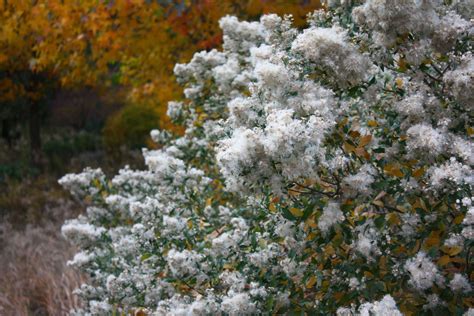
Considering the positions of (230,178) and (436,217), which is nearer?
(230,178)

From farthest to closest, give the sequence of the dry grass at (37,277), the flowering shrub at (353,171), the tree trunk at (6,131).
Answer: the tree trunk at (6,131) → the dry grass at (37,277) → the flowering shrub at (353,171)

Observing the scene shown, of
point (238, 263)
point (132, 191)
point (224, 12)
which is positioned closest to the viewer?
point (238, 263)

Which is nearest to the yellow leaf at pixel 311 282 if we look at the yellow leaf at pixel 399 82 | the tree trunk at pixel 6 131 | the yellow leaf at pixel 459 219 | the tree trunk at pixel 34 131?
the yellow leaf at pixel 459 219

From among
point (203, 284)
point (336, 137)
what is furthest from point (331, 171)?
point (203, 284)

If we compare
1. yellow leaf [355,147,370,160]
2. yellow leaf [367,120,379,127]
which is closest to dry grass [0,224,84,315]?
yellow leaf [367,120,379,127]

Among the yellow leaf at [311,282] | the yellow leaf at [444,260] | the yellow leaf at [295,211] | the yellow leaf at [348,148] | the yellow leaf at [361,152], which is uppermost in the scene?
the yellow leaf at [348,148]

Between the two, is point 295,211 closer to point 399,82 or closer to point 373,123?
point 373,123

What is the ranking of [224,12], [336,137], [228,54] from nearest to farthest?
[336,137], [228,54], [224,12]

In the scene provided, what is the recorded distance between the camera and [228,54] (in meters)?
4.09

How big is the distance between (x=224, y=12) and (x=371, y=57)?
3938 mm

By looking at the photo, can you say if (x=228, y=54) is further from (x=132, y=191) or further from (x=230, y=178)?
(x=230, y=178)

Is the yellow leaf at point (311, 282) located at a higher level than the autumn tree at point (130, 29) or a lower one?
lower

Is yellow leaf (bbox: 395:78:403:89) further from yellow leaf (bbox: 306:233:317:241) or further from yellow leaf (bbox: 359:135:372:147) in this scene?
yellow leaf (bbox: 306:233:317:241)

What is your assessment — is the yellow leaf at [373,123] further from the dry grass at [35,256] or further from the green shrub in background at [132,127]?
the green shrub in background at [132,127]
